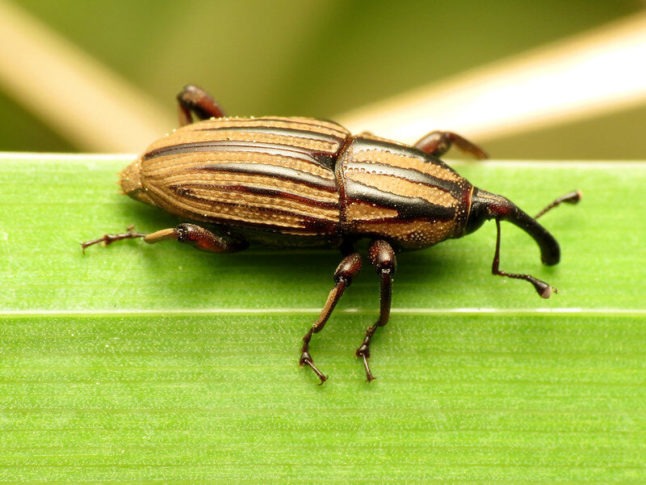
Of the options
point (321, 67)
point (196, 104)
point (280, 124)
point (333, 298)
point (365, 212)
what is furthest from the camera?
point (321, 67)

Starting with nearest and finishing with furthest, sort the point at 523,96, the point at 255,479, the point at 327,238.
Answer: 1. the point at 255,479
2. the point at 327,238
3. the point at 523,96

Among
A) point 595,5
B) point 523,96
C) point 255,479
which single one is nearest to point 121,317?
point 255,479

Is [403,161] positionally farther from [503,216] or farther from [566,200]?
[566,200]

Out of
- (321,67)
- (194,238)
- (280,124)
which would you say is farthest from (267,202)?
(321,67)

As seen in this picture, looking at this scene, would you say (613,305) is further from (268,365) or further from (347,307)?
(268,365)

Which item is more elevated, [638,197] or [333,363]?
[638,197]

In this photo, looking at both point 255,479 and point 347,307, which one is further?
point 347,307
